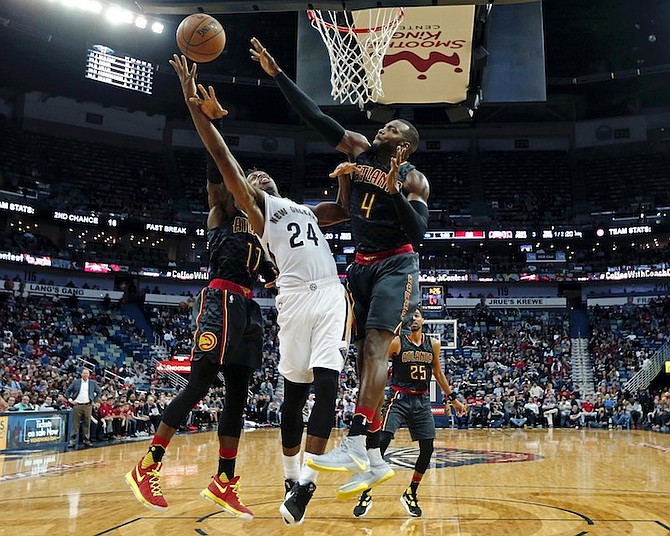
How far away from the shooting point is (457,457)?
1252 cm

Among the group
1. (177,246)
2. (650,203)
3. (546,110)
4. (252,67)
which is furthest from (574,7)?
(177,246)

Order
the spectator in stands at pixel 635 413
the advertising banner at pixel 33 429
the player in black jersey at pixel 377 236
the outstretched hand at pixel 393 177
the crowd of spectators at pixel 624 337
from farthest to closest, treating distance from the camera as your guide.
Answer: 1. the crowd of spectators at pixel 624 337
2. the spectator in stands at pixel 635 413
3. the advertising banner at pixel 33 429
4. the player in black jersey at pixel 377 236
5. the outstretched hand at pixel 393 177

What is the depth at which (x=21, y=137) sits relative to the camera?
109 feet

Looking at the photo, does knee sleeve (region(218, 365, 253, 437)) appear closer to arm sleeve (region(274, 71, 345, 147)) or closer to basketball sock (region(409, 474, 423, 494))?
arm sleeve (region(274, 71, 345, 147))

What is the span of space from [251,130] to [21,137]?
39.8 ft

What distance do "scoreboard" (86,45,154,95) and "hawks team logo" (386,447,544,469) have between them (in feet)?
73.0

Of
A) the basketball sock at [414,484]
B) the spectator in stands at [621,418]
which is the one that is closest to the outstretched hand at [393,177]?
the basketball sock at [414,484]

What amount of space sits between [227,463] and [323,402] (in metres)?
1.31

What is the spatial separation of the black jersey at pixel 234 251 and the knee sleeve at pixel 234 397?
68cm

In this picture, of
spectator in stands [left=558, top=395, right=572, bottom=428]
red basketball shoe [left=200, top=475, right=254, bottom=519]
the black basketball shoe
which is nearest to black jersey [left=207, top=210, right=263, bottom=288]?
red basketball shoe [left=200, top=475, right=254, bottom=519]

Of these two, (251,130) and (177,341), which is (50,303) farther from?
(251,130)

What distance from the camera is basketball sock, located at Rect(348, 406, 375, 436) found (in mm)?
3976

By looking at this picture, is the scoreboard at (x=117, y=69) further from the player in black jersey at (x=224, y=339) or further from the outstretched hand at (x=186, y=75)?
the outstretched hand at (x=186, y=75)

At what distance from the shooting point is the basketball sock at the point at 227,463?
4.83 m
